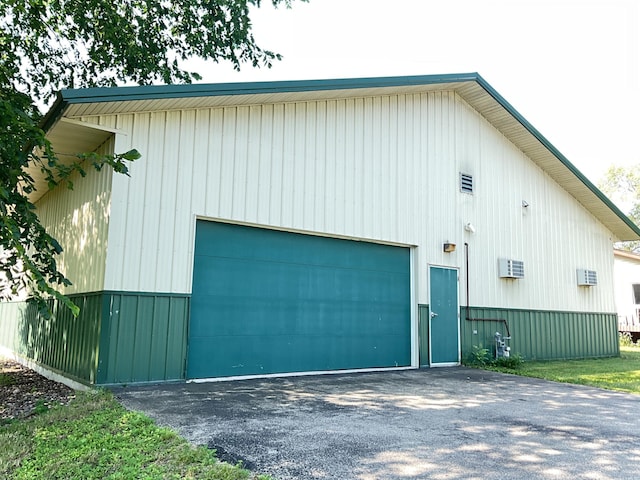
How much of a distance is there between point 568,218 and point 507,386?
6913 mm

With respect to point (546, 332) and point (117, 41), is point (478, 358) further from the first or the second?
point (117, 41)

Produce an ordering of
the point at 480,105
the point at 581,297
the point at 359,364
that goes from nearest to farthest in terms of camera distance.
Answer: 1. the point at 359,364
2. the point at 480,105
3. the point at 581,297

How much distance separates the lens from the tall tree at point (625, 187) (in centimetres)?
3541

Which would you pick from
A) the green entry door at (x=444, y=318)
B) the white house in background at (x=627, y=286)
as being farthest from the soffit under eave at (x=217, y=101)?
the white house in background at (x=627, y=286)

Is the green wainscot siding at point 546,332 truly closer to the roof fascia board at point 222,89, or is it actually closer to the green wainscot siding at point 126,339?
the roof fascia board at point 222,89

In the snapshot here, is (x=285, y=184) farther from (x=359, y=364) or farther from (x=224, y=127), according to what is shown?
(x=359, y=364)

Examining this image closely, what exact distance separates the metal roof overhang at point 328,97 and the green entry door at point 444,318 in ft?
11.9

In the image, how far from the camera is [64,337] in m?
7.00

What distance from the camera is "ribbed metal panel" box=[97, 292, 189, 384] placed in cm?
581

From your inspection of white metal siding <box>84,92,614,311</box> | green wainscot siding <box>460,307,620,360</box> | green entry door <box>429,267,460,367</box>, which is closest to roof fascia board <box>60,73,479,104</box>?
white metal siding <box>84,92,614,311</box>

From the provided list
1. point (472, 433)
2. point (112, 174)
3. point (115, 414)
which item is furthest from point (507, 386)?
point (112, 174)

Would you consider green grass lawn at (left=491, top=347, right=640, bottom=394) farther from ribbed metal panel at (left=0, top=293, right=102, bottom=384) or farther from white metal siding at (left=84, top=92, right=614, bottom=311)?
ribbed metal panel at (left=0, top=293, right=102, bottom=384)

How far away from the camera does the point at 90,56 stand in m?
10.1

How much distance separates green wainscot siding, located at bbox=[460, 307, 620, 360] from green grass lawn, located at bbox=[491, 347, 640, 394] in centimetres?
38
